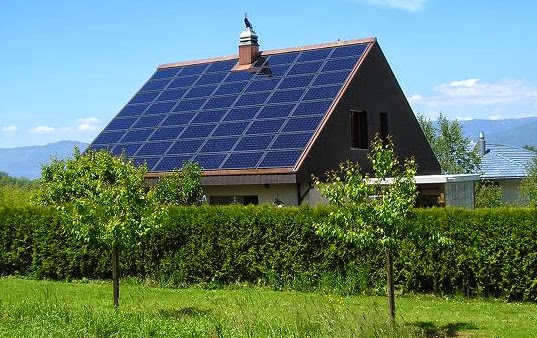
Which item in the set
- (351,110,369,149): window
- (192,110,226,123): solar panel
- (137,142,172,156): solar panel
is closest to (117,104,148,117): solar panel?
(137,142,172,156): solar panel

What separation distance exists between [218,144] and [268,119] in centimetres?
184

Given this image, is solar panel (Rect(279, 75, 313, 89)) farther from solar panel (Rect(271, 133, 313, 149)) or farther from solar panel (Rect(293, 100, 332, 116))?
solar panel (Rect(271, 133, 313, 149))

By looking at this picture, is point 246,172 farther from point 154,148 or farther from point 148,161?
point 154,148

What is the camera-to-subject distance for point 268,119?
79.1 feet

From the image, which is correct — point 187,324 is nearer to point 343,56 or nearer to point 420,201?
point 420,201

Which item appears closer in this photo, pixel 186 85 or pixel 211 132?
pixel 211 132

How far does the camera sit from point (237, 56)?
30.0 metres

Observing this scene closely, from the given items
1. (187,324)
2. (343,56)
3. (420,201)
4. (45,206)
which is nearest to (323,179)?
(420,201)

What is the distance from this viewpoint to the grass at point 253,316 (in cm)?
1152

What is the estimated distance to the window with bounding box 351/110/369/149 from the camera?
2577cm

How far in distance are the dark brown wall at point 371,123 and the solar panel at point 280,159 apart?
0.34 m

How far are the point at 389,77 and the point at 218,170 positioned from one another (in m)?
8.24

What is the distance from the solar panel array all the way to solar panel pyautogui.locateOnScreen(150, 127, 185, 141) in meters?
0.05

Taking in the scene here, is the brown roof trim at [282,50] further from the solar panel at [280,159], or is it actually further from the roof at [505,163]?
the roof at [505,163]
